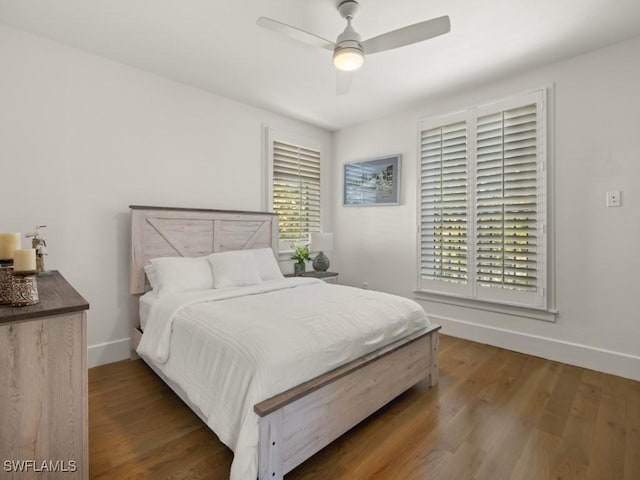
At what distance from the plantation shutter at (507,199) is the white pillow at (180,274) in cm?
272

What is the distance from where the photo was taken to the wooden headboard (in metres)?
2.88

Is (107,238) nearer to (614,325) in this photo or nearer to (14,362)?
(14,362)

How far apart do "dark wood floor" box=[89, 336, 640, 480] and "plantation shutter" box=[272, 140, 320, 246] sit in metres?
2.35

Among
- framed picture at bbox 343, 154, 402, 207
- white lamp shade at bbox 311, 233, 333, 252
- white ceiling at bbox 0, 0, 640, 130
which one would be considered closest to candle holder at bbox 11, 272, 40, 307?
white ceiling at bbox 0, 0, 640, 130

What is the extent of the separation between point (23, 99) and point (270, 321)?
2.58 metres

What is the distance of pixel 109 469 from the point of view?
1590mm

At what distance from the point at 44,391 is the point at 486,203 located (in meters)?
3.56

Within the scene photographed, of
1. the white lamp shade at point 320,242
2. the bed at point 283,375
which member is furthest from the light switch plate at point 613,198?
the white lamp shade at point 320,242

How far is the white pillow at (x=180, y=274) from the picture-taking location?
2654 mm

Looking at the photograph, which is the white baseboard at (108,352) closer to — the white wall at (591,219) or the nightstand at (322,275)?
the nightstand at (322,275)

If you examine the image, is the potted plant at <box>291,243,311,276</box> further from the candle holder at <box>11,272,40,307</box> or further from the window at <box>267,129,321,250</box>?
the candle holder at <box>11,272,40,307</box>

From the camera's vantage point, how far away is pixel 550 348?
9.71 feet

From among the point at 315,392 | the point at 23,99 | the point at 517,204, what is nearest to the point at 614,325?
the point at 517,204

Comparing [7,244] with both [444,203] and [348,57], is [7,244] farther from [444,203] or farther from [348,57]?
[444,203]
